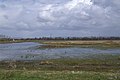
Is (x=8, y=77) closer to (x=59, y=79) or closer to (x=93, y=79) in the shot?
(x=59, y=79)

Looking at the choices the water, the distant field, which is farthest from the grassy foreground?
the water

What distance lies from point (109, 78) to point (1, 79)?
7501 mm

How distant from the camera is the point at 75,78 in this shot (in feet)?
65.7

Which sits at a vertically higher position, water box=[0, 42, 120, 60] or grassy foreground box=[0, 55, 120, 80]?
grassy foreground box=[0, 55, 120, 80]

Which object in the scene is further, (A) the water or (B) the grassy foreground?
(A) the water

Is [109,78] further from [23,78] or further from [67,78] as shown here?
[23,78]

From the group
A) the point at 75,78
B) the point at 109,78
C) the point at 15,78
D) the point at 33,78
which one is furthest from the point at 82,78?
the point at 15,78

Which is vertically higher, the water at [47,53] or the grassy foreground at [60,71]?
the grassy foreground at [60,71]

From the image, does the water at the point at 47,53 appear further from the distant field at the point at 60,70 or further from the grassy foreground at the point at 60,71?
the grassy foreground at the point at 60,71

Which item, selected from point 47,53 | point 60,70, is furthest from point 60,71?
point 47,53

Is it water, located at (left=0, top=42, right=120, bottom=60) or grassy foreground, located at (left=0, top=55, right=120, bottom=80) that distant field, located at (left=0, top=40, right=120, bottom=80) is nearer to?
grassy foreground, located at (left=0, top=55, right=120, bottom=80)

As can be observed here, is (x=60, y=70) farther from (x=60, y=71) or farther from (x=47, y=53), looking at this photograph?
(x=47, y=53)

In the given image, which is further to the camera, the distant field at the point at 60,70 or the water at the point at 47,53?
the water at the point at 47,53

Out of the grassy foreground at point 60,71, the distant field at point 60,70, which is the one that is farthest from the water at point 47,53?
the grassy foreground at point 60,71
